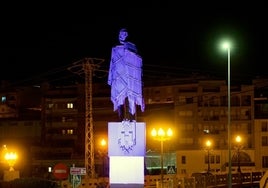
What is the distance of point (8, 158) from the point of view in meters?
37.2

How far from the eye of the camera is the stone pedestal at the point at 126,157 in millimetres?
31422

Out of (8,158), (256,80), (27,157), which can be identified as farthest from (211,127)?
(8,158)

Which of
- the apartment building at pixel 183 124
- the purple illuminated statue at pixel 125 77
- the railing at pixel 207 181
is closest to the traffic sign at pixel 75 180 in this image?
the purple illuminated statue at pixel 125 77

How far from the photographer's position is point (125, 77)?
3316 centimetres

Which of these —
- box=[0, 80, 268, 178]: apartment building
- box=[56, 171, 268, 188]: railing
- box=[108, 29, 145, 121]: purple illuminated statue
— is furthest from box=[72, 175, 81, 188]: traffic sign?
box=[0, 80, 268, 178]: apartment building

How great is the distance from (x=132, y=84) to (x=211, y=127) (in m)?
62.7

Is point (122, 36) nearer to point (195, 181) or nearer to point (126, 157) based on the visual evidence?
point (126, 157)

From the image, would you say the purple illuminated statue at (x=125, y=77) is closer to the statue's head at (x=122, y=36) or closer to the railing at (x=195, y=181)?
the statue's head at (x=122, y=36)

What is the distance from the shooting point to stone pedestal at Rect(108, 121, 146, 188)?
103ft

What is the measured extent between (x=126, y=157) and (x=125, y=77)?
14.3 ft

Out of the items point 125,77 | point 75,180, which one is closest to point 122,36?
point 125,77

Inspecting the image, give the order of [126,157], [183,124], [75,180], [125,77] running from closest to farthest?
[75,180], [126,157], [125,77], [183,124]

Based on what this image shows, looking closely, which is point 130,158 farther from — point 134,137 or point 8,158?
point 8,158

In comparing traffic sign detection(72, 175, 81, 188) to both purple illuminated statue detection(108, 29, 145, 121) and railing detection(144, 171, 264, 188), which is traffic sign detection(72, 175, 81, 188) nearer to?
purple illuminated statue detection(108, 29, 145, 121)
